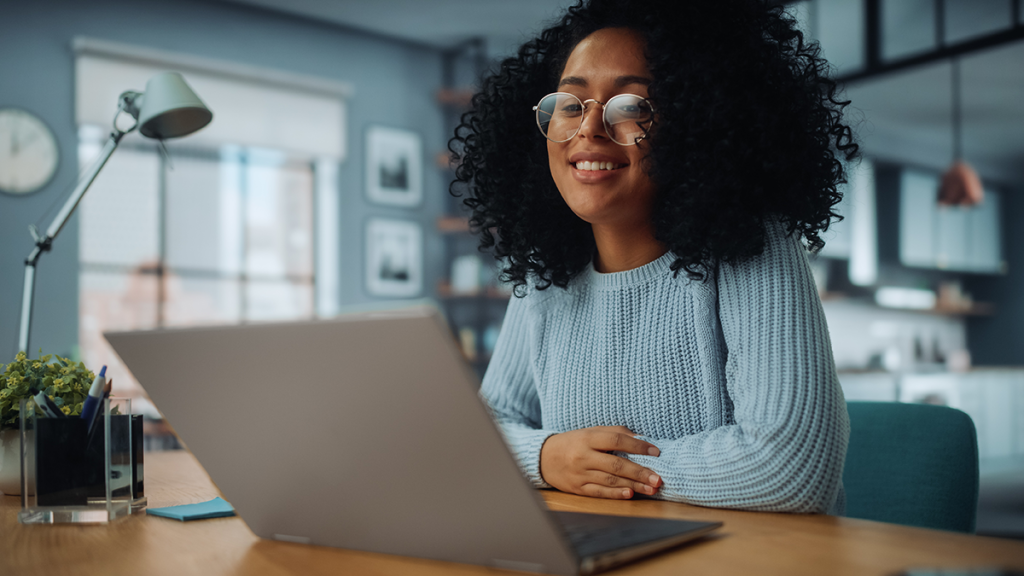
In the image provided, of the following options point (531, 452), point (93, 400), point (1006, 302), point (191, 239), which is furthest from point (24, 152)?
point (1006, 302)

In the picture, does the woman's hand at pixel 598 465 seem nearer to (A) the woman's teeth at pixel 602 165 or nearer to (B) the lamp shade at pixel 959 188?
(A) the woman's teeth at pixel 602 165

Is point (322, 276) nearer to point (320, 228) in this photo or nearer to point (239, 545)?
point (320, 228)

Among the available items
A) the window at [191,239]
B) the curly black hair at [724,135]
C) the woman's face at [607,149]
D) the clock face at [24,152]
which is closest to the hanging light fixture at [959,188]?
the window at [191,239]

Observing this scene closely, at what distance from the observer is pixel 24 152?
13.5 feet

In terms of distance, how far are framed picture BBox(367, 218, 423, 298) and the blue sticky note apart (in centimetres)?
450

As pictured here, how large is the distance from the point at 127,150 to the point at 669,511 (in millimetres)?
4413

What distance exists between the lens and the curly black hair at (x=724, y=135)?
105cm

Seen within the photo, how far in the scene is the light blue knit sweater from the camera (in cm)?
86

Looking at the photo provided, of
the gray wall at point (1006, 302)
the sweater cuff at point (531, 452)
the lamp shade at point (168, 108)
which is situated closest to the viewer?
the sweater cuff at point (531, 452)

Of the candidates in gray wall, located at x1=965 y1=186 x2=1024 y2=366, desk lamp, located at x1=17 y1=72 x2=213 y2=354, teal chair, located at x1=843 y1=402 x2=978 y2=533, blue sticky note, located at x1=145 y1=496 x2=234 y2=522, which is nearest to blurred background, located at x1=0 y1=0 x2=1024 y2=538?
gray wall, located at x1=965 y1=186 x2=1024 y2=366

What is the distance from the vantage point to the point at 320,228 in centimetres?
521

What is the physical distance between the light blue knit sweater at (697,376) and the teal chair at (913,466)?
0.39ft

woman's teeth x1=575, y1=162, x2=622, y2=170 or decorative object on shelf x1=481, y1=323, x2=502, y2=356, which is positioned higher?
woman's teeth x1=575, y1=162, x2=622, y2=170

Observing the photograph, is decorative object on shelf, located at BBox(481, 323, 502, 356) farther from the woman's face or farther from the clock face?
the woman's face
